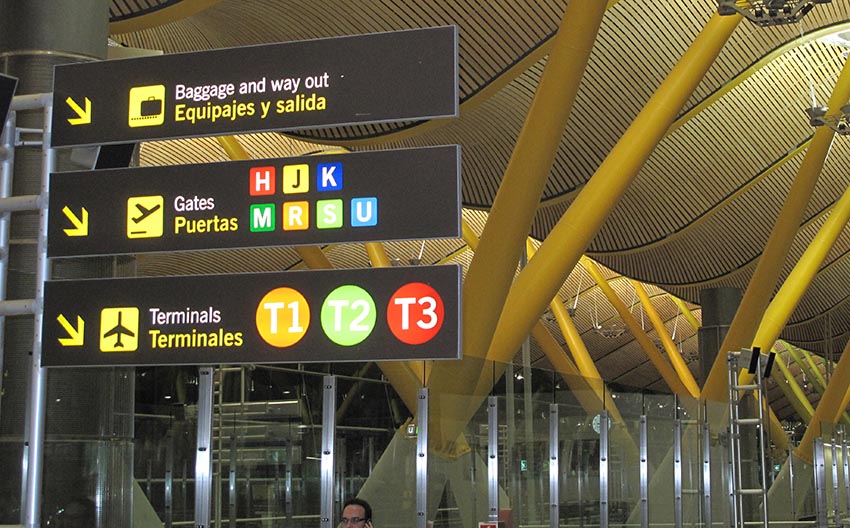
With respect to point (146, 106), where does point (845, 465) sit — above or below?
below

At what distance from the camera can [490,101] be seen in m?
29.1

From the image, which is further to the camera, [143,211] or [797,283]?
[797,283]

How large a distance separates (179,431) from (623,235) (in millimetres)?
30297

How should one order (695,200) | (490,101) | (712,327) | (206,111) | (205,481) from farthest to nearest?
1. (712,327)
2. (695,200)
3. (490,101)
4. (205,481)
5. (206,111)

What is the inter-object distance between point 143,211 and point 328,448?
4.17 m

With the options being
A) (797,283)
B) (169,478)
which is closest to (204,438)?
(169,478)

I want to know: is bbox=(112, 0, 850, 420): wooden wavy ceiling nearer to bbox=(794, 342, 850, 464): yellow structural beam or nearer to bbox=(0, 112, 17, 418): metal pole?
bbox=(794, 342, 850, 464): yellow structural beam

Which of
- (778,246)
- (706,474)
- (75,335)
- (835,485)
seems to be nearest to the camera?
(75,335)

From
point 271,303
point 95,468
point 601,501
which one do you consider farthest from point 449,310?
point 601,501

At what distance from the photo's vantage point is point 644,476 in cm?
1764

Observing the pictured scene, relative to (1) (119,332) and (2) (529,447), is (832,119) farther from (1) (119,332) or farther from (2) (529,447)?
(1) (119,332)

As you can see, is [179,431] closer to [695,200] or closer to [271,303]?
[271,303]

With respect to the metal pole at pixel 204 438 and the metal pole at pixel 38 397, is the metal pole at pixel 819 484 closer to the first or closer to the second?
the metal pole at pixel 204 438

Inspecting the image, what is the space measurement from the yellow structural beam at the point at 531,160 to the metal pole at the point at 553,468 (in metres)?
1.39
